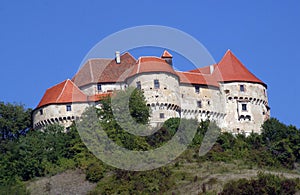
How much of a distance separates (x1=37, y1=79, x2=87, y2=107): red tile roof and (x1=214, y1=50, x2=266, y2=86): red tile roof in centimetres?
1373

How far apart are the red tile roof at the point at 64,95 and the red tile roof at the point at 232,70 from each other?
13.7 metres

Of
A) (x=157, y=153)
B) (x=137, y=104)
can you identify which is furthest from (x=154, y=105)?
(x=157, y=153)

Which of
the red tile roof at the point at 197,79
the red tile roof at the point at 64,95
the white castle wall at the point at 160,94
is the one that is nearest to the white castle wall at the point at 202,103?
the red tile roof at the point at 197,79

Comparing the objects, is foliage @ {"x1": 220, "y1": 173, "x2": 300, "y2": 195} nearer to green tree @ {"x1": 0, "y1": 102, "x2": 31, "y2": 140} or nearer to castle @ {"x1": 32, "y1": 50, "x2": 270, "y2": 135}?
castle @ {"x1": 32, "y1": 50, "x2": 270, "y2": 135}

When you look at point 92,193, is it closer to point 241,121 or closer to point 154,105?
point 154,105

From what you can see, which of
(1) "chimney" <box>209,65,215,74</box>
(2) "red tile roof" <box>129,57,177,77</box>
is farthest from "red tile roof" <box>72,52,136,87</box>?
(1) "chimney" <box>209,65,215,74</box>

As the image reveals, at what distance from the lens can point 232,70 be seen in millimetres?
98750

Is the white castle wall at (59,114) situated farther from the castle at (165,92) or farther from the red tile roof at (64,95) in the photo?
the red tile roof at (64,95)

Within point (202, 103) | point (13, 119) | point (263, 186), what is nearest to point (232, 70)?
point (202, 103)

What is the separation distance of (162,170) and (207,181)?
502cm

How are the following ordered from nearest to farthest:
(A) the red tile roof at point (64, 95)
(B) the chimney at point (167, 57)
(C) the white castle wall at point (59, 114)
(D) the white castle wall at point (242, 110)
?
(C) the white castle wall at point (59, 114) → (A) the red tile roof at point (64, 95) → (D) the white castle wall at point (242, 110) → (B) the chimney at point (167, 57)

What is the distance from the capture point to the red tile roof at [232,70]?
97000 mm

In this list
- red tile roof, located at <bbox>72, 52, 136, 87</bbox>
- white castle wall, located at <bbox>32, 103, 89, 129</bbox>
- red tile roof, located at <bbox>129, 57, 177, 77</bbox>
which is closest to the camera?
red tile roof, located at <bbox>129, 57, 177, 77</bbox>

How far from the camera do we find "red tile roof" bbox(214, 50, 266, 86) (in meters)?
97.0
